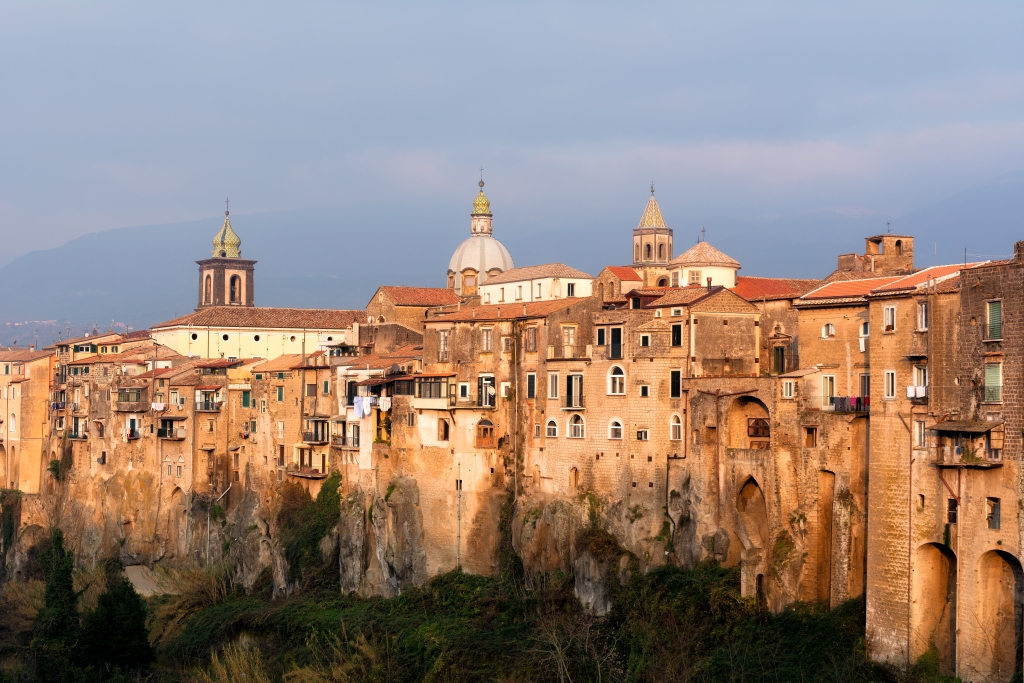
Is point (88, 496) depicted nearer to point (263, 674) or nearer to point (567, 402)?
point (263, 674)

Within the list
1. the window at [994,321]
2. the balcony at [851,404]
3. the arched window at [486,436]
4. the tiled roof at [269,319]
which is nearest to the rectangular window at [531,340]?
the arched window at [486,436]

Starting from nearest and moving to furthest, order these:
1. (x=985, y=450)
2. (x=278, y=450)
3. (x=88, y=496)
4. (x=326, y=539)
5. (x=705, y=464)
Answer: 1. (x=985, y=450)
2. (x=705, y=464)
3. (x=326, y=539)
4. (x=278, y=450)
5. (x=88, y=496)

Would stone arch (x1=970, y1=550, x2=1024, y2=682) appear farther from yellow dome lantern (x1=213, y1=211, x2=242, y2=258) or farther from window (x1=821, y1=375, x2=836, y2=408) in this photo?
yellow dome lantern (x1=213, y1=211, x2=242, y2=258)

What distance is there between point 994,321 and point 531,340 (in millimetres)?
23833

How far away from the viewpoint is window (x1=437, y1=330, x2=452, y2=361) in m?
65.9

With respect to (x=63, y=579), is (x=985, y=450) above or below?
above

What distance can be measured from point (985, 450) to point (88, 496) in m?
60.7

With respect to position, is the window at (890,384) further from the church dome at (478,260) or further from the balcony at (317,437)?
the church dome at (478,260)

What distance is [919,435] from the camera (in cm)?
4388

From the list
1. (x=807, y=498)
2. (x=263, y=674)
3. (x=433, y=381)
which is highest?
(x=433, y=381)

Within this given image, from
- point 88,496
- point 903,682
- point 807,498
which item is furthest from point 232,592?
point 903,682

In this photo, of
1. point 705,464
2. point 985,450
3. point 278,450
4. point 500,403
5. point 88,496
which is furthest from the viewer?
point 88,496

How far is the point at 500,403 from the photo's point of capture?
6322 centimetres

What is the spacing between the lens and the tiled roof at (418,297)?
79250mm
